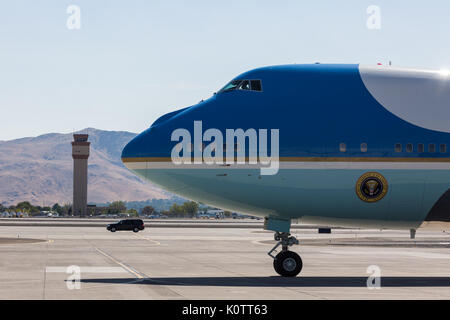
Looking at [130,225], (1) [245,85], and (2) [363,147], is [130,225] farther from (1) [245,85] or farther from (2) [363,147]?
(2) [363,147]

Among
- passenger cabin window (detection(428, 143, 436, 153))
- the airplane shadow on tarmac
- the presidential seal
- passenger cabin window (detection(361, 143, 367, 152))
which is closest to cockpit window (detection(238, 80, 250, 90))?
passenger cabin window (detection(361, 143, 367, 152))

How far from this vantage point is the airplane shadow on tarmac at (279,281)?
24227 millimetres

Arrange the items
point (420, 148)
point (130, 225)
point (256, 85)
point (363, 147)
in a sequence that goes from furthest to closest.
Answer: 1. point (130, 225)
2. point (256, 85)
3. point (420, 148)
4. point (363, 147)

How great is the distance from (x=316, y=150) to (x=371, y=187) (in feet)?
7.62

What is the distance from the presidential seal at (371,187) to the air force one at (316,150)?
0.11 feet

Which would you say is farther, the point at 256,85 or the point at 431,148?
the point at 256,85

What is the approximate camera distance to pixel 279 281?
2519cm

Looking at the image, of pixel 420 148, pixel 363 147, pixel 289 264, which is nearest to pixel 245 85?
pixel 363 147

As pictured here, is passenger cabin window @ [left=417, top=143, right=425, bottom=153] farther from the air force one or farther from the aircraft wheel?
the aircraft wheel

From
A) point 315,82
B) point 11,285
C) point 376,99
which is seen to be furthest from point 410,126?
point 11,285

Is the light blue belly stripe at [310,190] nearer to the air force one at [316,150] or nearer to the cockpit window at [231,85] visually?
the air force one at [316,150]

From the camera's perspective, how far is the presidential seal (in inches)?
976

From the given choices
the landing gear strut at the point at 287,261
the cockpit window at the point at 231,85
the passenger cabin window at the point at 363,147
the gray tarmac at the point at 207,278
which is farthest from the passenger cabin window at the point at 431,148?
the cockpit window at the point at 231,85

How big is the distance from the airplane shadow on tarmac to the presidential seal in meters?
3.07
